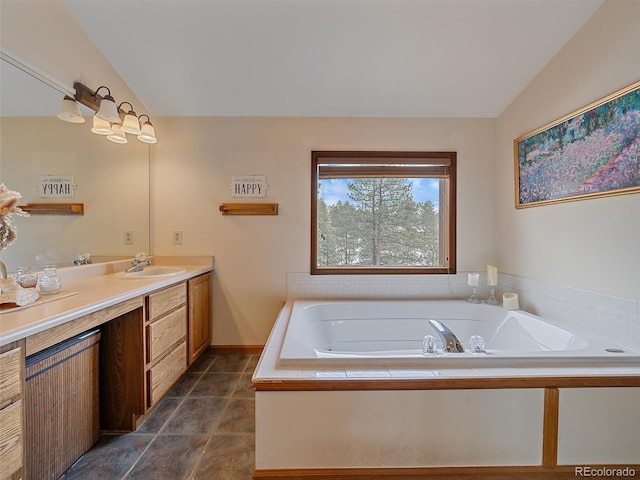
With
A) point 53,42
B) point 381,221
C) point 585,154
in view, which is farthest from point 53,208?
point 585,154

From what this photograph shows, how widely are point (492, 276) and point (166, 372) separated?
2471 mm

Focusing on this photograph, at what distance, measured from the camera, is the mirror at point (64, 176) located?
1.49 meters

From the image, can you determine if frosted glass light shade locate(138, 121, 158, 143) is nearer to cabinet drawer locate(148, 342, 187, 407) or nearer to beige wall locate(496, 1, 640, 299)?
cabinet drawer locate(148, 342, 187, 407)

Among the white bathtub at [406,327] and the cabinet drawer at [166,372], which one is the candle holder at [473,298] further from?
the cabinet drawer at [166,372]

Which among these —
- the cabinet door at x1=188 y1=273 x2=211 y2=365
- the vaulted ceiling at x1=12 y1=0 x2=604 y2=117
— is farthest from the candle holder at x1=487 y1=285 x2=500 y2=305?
the cabinet door at x1=188 y1=273 x2=211 y2=365

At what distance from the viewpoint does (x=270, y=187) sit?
2445 millimetres

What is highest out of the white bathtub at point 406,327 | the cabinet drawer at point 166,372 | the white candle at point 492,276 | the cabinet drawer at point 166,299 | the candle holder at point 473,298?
the white candle at point 492,276

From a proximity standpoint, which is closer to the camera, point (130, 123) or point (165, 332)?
point (165, 332)

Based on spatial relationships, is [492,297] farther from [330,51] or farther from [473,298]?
[330,51]

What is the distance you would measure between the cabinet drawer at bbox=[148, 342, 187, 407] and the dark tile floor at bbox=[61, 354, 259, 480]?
10cm

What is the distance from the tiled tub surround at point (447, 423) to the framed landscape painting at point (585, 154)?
3.16 ft

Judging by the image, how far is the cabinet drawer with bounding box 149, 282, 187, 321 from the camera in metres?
1.64

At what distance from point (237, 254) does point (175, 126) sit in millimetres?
1230

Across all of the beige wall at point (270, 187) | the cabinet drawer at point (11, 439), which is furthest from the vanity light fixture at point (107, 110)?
the cabinet drawer at point (11, 439)
